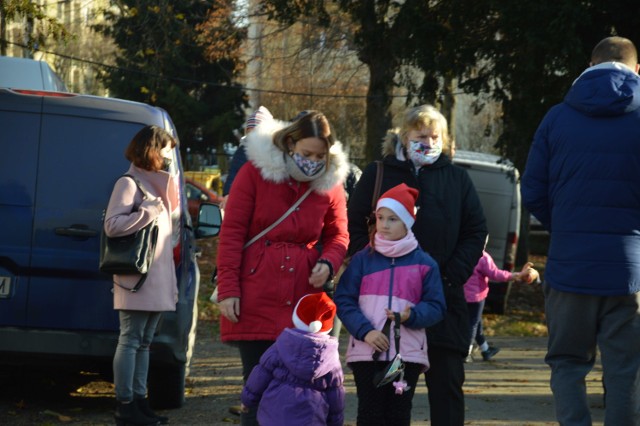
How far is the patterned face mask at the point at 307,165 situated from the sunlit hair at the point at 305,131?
3.1 inches

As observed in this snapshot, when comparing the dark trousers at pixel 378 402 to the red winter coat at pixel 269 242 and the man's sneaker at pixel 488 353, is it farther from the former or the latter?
the man's sneaker at pixel 488 353

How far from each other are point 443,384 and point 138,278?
82.3 inches

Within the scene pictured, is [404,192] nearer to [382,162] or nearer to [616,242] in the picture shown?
[382,162]

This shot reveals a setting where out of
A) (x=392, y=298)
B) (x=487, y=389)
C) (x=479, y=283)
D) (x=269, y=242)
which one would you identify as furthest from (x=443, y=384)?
(x=479, y=283)

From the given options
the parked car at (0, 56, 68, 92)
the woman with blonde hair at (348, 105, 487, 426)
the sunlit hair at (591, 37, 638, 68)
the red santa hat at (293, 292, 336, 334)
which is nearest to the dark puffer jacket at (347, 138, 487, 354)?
the woman with blonde hair at (348, 105, 487, 426)

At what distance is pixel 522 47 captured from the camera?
15258 mm

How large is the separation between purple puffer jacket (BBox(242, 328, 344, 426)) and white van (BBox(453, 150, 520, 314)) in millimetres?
12015

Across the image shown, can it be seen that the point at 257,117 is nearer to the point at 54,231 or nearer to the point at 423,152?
the point at 54,231

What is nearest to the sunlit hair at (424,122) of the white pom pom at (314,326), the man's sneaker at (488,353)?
the white pom pom at (314,326)

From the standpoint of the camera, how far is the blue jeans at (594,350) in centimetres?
555

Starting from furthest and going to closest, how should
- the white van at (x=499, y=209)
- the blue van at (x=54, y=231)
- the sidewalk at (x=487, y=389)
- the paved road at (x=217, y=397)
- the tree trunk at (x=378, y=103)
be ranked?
the tree trunk at (x=378, y=103)
the white van at (x=499, y=209)
the sidewalk at (x=487, y=389)
the paved road at (x=217, y=397)
the blue van at (x=54, y=231)

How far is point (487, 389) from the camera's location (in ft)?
32.0

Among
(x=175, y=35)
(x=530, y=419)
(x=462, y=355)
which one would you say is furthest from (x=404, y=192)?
(x=175, y=35)

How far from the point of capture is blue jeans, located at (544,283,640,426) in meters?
5.55
